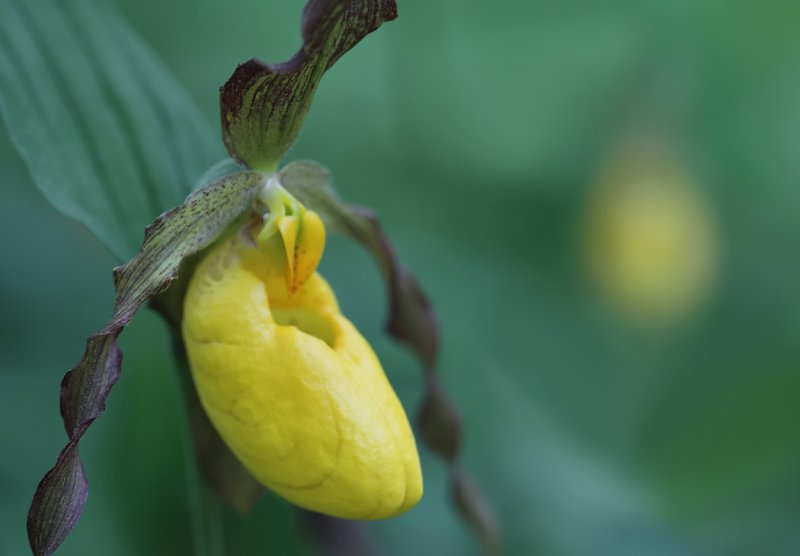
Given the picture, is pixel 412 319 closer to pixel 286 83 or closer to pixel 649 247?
pixel 286 83

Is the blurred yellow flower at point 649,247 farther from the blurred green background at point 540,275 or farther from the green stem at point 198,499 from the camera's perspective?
the green stem at point 198,499

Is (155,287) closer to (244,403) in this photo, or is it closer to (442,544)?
(244,403)

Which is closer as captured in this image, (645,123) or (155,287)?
(155,287)

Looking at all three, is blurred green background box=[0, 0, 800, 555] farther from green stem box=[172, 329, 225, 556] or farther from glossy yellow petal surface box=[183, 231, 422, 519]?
glossy yellow petal surface box=[183, 231, 422, 519]

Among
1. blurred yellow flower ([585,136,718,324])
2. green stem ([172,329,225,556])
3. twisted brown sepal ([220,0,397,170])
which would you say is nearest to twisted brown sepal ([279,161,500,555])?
twisted brown sepal ([220,0,397,170])

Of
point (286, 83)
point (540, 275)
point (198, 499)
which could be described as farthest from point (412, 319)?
point (540, 275)

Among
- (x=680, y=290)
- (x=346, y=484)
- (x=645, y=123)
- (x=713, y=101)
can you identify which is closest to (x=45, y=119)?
(x=346, y=484)
